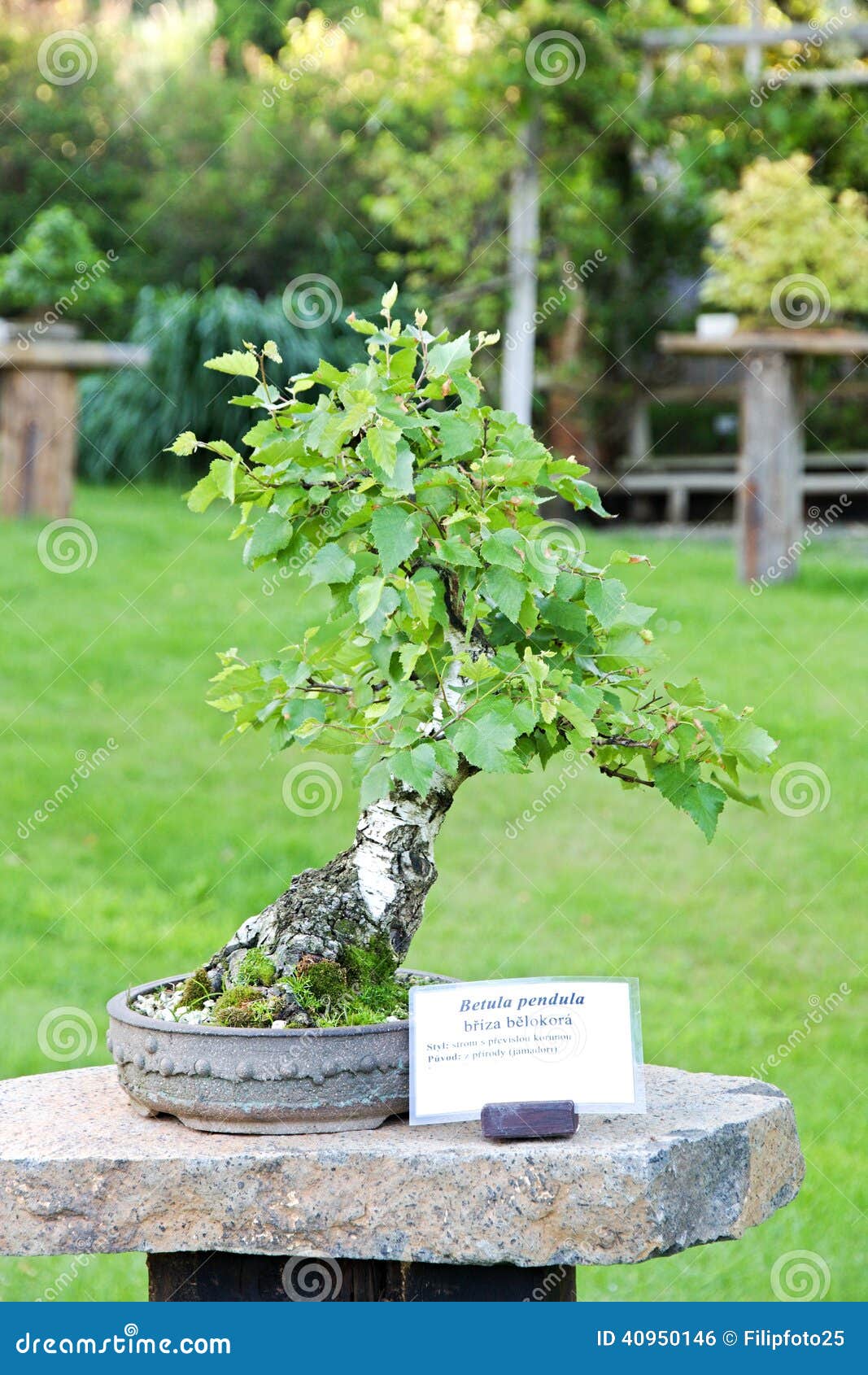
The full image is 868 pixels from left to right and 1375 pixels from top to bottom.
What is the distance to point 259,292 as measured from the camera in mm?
10750

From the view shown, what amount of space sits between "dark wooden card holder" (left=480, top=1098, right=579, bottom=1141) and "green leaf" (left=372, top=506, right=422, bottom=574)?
1.83 feet

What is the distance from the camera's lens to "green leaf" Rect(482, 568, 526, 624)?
61.2 inches

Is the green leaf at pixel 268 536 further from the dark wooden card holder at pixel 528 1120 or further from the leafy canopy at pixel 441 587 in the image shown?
the dark wooden card holder at pixel 528 1120

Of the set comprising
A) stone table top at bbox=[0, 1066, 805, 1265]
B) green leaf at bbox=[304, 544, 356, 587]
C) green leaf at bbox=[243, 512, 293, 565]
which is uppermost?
green leaf at bbox=[243, 512, 293, 565]

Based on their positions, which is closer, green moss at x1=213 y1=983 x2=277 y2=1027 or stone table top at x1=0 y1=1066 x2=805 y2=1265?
stone table top at x1=0 y1=1066 x2=805 y2=1265

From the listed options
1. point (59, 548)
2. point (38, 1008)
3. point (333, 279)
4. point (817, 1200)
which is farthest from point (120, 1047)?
point (333, 279)

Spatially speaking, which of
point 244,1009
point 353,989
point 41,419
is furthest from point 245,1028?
point 41,419

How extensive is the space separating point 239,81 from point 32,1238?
12.5 meters

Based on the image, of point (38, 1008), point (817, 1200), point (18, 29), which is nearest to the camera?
point (817, 1200)

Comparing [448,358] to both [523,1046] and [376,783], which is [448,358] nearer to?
[376,783]

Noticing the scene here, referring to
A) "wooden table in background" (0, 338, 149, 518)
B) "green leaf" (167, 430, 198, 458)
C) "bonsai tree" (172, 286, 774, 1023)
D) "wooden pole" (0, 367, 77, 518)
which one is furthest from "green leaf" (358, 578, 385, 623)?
"wooden pole" (0, 367, 77, 518)

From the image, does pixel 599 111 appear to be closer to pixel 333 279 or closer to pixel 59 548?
pixel 333 279

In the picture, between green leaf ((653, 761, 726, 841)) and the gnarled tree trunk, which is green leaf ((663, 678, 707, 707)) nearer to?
green leaf ((653, 761, 726, 841))

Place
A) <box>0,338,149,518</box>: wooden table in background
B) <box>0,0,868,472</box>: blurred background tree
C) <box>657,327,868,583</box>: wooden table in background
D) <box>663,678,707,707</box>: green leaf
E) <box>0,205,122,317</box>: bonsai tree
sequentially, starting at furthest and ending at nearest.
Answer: <box>0,0,868,472</box>: blurred background tree, <box>0,205,122,317</box>: bonsai tree, <box>0,338,149,518</box>: wooden table in background, <box>657,327,868,583</box>: wooden table in background, <box>663,678,707,707</box>: green leaf
